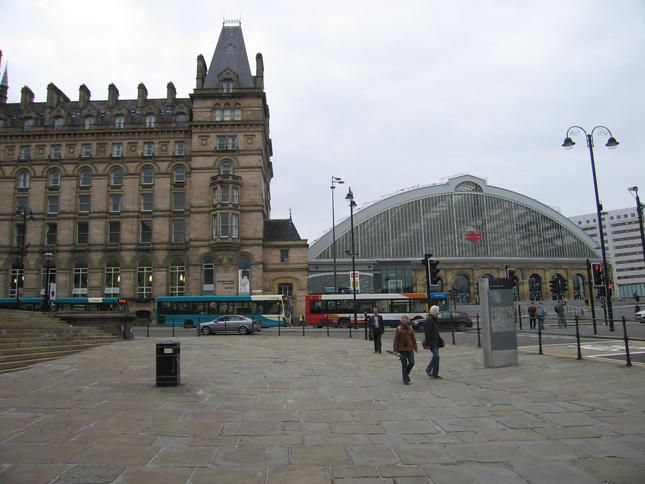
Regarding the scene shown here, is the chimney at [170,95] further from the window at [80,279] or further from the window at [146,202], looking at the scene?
the window at [80,279]

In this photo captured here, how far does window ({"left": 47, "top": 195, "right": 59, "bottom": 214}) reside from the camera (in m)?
47.3

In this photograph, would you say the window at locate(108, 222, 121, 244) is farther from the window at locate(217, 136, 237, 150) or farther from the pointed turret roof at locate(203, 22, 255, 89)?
the pointed turret roof at locate(203, 22, 255, 89)

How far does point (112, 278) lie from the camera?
46.1 metres

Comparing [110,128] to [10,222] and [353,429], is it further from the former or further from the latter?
[353,429]

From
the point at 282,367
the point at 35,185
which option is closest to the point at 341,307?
the point at 282,367

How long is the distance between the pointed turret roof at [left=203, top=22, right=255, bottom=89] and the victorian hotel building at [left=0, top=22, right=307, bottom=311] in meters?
0.51

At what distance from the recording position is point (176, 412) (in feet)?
23.5

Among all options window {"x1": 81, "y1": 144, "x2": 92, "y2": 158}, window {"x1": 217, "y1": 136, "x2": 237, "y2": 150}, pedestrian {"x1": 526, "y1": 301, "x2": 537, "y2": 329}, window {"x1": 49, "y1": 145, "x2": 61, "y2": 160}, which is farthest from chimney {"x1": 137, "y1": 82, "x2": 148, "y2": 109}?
pedestrian {"x1": 526, "y1": 301, "x2": 537, "y2": 329}

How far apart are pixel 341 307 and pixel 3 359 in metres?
28.3

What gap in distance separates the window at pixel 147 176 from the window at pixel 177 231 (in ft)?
17.0

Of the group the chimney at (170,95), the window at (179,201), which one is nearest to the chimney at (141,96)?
the chimney at (170,95)

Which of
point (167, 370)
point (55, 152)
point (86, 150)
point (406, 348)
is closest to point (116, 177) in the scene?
point (86, 150)

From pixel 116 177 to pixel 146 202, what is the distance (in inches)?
170

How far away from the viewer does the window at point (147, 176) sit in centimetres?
4731
